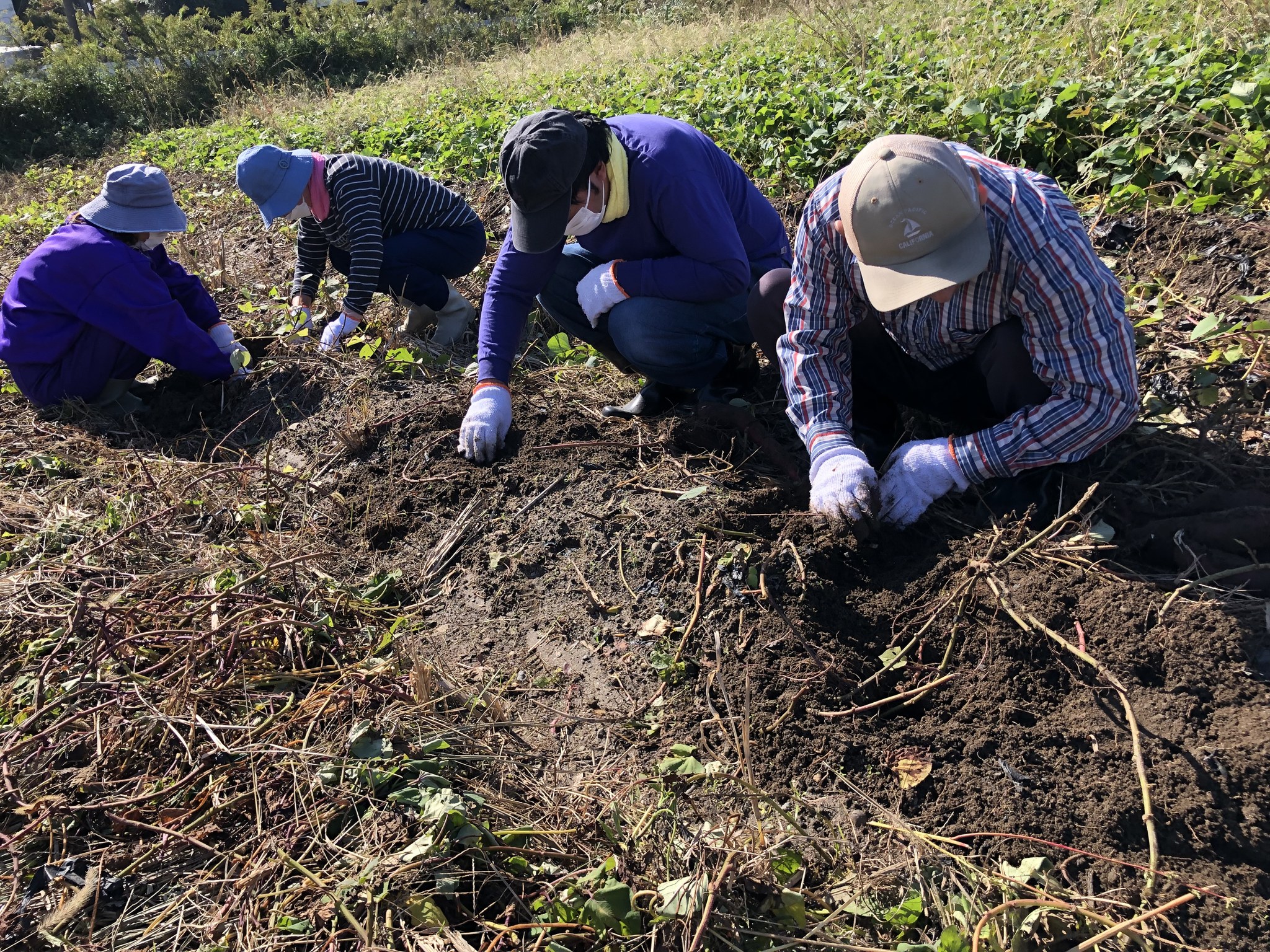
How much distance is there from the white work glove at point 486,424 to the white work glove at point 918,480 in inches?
50.0

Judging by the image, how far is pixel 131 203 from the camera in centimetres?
333

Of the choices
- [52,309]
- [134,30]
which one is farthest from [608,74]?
[134,30]

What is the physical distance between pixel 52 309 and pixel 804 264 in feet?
10.5

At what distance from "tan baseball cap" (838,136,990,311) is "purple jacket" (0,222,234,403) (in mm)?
2972

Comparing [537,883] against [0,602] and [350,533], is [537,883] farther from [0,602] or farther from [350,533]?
[0,602]

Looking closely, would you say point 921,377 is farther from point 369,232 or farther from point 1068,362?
point 369,232

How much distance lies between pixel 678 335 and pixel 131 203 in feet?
8.16

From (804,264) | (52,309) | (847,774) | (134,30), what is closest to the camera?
(847,774)

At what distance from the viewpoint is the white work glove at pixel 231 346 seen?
11.4 ft

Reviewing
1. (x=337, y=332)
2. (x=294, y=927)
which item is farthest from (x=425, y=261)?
(x=294, y=927)

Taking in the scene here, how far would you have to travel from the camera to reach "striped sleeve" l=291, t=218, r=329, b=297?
12.9 ft

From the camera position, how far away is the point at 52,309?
3.33 metres

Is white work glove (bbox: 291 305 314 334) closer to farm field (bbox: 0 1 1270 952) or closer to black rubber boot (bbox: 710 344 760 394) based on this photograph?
farm field (bbox: 0 1 1270 952)

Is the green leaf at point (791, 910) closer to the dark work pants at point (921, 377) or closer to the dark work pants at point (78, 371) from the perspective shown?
the dark work pants at point (921, 377)
